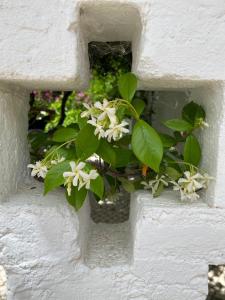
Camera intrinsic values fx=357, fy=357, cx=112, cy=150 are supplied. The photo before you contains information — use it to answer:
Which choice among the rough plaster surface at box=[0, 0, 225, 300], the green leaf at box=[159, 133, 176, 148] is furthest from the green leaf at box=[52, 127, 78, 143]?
the green leaf at box=[159, 133, 176, 148]

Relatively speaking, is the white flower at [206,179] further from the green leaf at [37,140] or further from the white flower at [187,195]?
the green leaf at [37,140]

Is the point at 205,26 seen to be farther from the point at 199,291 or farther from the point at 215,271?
the point at 215,271

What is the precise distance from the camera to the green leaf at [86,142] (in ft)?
2.52

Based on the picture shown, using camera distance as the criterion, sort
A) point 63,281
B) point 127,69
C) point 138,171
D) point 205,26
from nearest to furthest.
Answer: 1. point 205,26
2. point 63,281
3. point 138,171
4. point 127,69

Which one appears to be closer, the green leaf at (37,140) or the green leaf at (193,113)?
the green leaf at (193,113)

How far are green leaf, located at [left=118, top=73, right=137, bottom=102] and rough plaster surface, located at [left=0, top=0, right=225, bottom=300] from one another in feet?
0.07

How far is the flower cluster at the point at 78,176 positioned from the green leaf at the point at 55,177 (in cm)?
3

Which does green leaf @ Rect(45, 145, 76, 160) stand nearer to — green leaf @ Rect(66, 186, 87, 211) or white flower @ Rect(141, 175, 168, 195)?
green leaf @ Rect(66, 186, 87, 211)

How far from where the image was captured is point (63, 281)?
2.75 ft

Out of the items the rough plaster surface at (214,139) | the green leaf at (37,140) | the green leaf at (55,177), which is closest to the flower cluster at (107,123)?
the green leaf at (55,177)

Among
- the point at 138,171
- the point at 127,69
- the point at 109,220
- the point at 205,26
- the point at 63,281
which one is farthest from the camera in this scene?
the point at 127,69

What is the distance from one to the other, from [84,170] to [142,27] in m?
0.33

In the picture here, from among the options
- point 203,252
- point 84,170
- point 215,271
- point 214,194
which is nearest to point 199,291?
point 203,252

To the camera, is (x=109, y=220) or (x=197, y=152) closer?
(x=197, y=152)
